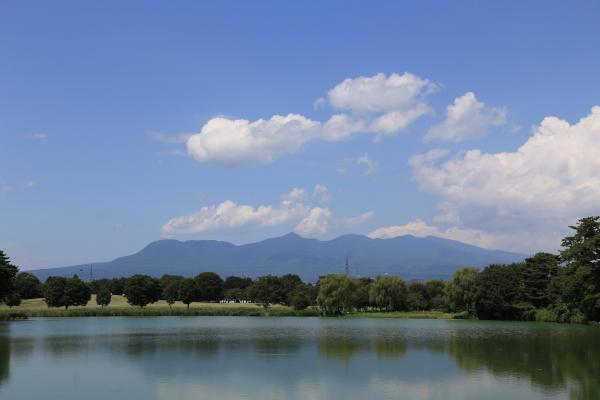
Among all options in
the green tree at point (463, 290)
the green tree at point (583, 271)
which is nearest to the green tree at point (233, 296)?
the green tree at point (463, 290)

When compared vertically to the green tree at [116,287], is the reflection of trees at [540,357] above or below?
below

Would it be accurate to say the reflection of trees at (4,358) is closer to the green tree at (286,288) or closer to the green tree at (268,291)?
the green tree at (268,291)

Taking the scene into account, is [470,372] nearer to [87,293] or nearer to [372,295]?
[372,295]

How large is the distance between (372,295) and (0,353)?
A: 73297mm

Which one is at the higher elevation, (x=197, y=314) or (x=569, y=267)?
(x=569, y=267)

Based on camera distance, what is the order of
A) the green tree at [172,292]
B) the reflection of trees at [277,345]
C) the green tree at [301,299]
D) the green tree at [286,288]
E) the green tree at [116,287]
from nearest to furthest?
the reflection of trees at [277,345]
the green tree at [301,299]
the green tree at [172,292]
the green tree at [286,288]
the green tree at [116,287]

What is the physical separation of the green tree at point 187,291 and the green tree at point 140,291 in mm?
7377

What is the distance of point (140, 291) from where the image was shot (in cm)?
11800

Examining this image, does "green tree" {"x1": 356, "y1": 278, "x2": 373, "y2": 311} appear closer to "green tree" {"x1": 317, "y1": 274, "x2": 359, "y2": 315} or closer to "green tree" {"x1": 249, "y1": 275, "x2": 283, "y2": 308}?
"green tree" {"x1": 317, "y1": 274, "x2": 359, "y2": 315}

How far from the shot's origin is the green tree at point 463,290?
8913 centimetres

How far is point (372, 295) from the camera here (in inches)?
4183

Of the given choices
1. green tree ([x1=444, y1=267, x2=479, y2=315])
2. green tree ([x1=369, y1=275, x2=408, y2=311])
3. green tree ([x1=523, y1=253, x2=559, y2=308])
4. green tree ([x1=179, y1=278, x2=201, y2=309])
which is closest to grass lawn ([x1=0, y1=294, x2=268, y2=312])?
green tree ([x1=179, y1=278, x2=201, y2=309])

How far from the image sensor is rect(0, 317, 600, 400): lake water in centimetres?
2506

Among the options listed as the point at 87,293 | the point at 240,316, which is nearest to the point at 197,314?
the point at 240,316
